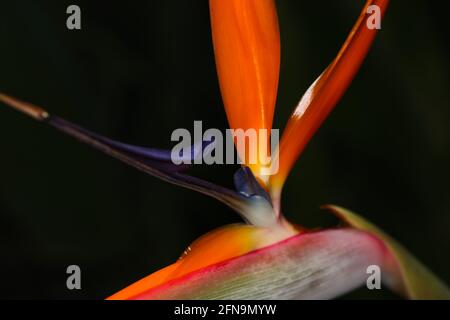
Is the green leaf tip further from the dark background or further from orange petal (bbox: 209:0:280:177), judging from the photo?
the dark background

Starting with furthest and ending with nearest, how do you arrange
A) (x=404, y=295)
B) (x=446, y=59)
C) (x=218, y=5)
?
(x=446, y=59) < (x=218, y=5) < (x=404, y=295)

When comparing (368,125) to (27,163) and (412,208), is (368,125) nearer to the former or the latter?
(412,208)

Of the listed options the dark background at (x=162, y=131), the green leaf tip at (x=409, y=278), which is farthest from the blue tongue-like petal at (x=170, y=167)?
the dark background at (x=162, y=131)

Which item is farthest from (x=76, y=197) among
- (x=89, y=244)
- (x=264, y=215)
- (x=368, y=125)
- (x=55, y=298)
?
(x=264, y=215)

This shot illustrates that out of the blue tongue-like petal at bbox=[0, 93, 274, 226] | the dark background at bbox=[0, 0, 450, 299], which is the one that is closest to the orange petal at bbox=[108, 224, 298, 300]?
the blue tongue-like petal at bbox=[0, 93, 274, 226]

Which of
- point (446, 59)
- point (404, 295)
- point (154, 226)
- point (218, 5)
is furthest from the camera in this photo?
point (154, 226)

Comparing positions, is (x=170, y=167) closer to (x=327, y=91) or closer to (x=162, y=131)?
(x=327, y=91)

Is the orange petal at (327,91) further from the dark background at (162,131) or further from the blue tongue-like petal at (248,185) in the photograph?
the dark background at (162,131)
